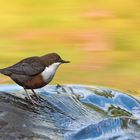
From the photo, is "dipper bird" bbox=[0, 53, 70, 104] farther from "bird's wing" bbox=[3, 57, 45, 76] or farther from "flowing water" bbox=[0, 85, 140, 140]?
"flowing water" bbox=[0, 85, 140, 140]

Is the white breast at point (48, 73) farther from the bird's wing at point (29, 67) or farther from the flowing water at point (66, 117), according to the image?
the flowing water at point (66, 117)

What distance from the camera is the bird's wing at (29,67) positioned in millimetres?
5652

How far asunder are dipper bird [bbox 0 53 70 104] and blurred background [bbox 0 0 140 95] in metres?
1.78

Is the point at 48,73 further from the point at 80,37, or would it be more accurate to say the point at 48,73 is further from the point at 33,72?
the point at 80,37

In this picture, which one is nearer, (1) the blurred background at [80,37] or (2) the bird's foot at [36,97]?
(2) the bird's foot at [36,97]

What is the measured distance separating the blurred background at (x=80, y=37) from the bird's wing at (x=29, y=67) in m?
1.82

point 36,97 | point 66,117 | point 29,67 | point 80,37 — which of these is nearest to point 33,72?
point 29,67

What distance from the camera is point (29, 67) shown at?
5664 millimetres

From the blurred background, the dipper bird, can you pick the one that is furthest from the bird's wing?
the blurred background

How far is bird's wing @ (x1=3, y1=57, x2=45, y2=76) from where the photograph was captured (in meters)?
5.65

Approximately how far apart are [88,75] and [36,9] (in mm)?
2868

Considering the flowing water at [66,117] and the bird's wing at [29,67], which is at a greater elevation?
the bird's wing at [29,67]

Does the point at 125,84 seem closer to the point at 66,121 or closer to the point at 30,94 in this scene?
the point at 30,94

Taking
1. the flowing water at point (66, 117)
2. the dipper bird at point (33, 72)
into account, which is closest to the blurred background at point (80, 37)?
the flowing water at point (66, 117)
